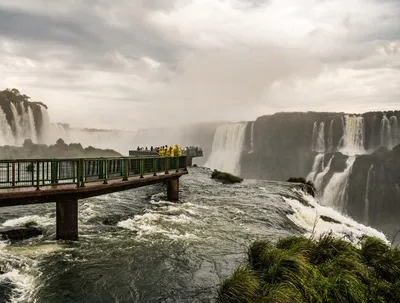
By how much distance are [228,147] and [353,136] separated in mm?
31890

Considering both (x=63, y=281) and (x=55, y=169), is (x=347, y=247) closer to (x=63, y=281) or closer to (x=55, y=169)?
(x=63, y=281)

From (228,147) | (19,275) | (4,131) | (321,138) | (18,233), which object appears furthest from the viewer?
(228,147)

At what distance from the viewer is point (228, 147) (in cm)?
8975

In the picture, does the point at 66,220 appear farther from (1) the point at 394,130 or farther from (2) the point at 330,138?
(2) the point at 330,138

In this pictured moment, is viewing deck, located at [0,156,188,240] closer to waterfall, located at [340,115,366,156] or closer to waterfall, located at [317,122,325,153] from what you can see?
waterfall, located at [340,115,366,156]

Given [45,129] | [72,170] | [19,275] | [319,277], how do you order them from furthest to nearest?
[45,129], [72,170], [19,275], [319,277]

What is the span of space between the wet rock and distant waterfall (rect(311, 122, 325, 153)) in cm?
7394

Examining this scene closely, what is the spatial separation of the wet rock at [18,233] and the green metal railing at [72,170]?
173 cm

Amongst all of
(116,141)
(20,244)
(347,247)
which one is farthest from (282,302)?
(116,141)

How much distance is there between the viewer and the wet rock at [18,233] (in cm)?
1205

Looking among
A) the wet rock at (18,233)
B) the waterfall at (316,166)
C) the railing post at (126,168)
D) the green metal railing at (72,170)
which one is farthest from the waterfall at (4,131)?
the wet rock at (18,233)

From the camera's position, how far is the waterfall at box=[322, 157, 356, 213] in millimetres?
54969

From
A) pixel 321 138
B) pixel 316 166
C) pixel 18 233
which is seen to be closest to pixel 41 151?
pixel 316 166

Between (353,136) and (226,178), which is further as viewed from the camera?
(353,136)
